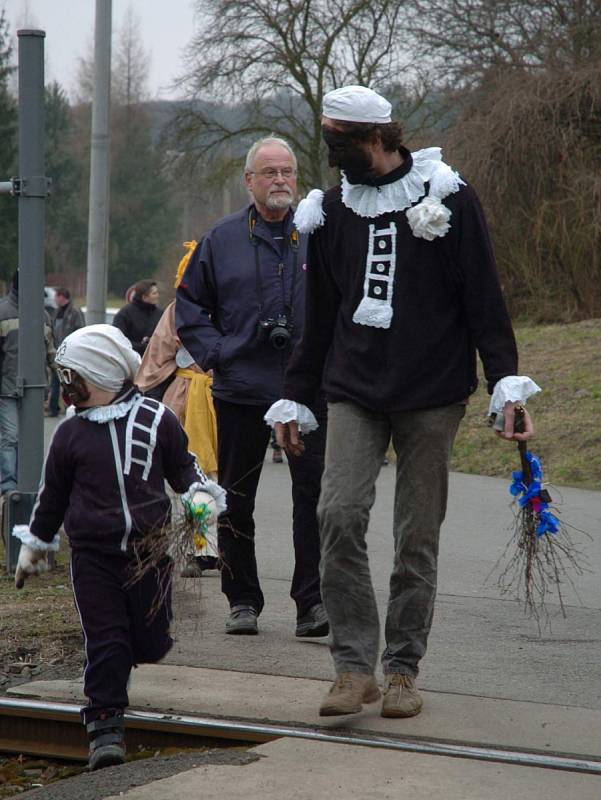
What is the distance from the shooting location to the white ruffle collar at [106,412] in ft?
15.3

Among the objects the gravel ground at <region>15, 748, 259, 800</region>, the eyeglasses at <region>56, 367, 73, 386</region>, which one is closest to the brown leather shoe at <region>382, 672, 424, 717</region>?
the gravel ground at <region>15, 748, 259, 800</region>

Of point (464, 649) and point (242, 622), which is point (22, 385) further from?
point (464, 649)

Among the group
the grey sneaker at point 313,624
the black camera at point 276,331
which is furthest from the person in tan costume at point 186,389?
the black camera at point 276,331

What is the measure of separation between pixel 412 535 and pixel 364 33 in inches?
1224

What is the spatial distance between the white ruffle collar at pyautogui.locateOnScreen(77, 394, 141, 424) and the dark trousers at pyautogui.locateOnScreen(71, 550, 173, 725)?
17.0 inches

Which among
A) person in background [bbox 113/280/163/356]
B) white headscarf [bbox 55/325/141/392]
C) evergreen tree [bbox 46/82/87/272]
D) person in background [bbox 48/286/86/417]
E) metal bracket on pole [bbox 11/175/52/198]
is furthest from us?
evergreen tree [bbox 46/82/87/272]

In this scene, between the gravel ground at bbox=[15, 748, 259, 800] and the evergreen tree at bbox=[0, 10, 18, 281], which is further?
the evergreen tree at bbox=[0, 10, 18, 281]

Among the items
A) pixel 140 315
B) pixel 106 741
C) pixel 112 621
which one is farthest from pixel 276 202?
pixel 140 315

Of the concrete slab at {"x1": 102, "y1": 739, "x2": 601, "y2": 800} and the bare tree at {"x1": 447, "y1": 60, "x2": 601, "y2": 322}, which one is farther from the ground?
the bare tree at {"x1": 447, "y1": 60, "x2": 601, "y2": 322}

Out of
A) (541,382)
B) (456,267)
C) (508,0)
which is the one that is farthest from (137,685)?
(508,0)

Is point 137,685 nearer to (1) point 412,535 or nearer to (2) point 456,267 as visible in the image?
(1) point 412,535

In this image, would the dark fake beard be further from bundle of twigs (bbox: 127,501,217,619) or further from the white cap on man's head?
bundle of twigs (bbox: 127,501,217,619)

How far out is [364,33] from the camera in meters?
34.4

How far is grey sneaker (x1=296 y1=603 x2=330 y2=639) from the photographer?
233 inches
